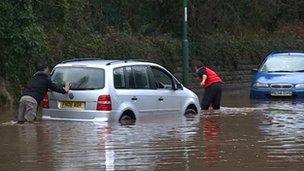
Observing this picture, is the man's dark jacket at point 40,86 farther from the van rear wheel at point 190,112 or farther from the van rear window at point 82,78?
the van rear wheel at point 190,112

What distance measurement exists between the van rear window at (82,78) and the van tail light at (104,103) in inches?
8.8

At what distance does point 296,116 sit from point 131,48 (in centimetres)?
954

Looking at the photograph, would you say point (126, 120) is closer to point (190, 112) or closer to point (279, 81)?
point (190, 112)

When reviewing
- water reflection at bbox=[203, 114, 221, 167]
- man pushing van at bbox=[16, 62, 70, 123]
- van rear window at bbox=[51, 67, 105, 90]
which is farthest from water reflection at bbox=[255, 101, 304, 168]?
man pushing van at bbox=[16, 62, 70, 123]

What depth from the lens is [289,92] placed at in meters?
21.7

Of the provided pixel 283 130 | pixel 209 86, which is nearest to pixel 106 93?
pixel 283 130

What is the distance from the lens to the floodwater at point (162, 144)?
10.6 metres

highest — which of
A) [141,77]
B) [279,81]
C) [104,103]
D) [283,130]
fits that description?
[141,77]

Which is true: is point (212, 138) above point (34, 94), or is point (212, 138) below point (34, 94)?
below

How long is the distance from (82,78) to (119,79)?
2.32 feet

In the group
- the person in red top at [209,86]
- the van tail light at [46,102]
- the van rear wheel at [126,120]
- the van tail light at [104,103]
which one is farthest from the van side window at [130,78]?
the person in red top at [209,86]

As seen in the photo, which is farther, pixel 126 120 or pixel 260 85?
pixel 260 85

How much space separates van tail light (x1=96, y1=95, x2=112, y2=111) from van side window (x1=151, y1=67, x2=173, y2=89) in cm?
190

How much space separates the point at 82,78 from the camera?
1477 cm
